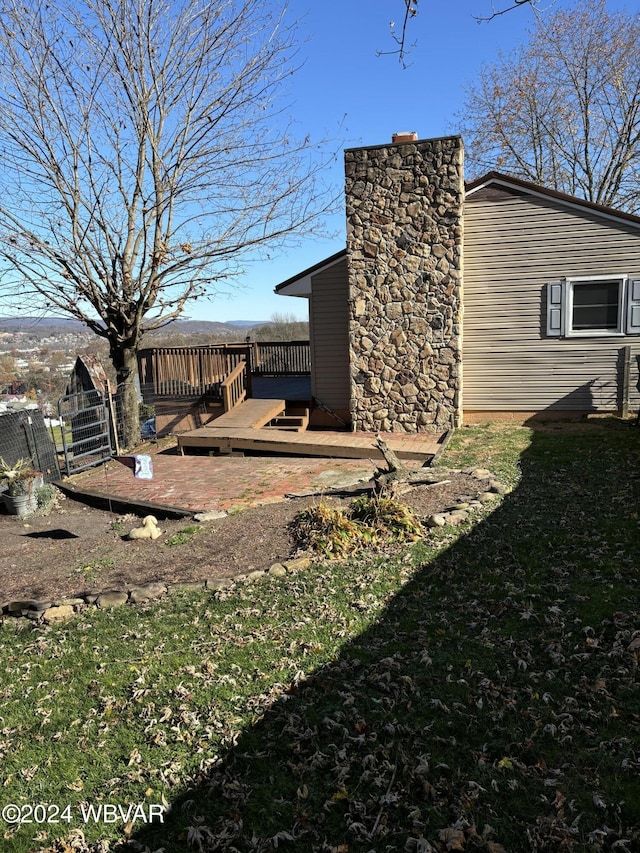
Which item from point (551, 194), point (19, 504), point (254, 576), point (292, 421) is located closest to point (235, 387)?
point (292, 421)

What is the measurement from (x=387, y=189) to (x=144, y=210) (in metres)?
4.61

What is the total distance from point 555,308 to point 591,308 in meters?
0.67

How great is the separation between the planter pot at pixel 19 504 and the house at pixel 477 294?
603 cm

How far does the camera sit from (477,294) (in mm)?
11523

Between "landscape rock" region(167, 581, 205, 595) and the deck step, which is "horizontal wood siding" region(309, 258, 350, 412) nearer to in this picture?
the deck step

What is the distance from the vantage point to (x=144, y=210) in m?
11.4

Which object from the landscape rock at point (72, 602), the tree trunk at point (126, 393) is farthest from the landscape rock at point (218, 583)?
the tree trunk at point (126, 393)

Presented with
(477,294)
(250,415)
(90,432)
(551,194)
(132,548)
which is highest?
(551,194)

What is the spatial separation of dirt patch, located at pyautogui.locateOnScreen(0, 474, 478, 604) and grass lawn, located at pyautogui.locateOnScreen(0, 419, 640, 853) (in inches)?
22.4

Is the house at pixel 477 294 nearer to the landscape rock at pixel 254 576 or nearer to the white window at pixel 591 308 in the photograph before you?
the white window at pixel 591 308

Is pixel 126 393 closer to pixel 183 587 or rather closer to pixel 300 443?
pixel 300 443

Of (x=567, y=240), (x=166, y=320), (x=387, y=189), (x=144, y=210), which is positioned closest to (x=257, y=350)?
(x=166, y=320)

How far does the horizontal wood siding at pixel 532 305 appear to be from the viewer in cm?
1081

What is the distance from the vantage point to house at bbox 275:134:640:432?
Answer: 1062cm
